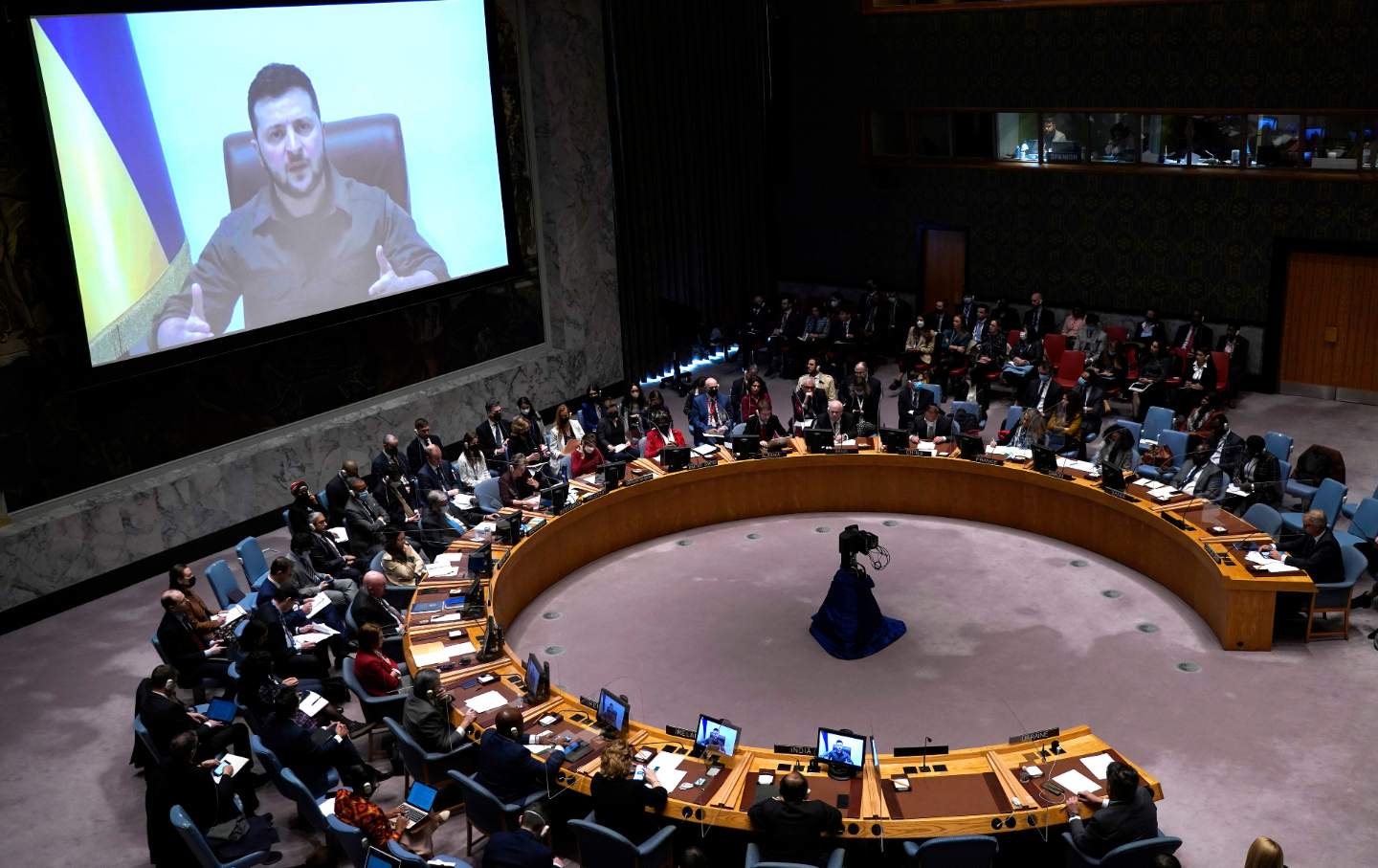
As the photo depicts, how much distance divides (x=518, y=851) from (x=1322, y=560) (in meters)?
6.91

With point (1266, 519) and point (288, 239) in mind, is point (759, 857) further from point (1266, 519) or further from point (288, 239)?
point (288, 239)

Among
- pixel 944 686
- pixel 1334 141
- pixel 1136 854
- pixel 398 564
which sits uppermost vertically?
pixel 1334 141

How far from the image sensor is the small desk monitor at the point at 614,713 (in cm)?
799

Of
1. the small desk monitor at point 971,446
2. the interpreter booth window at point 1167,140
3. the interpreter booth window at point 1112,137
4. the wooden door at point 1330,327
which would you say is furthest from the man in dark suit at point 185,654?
the wooden door at point 1330,327

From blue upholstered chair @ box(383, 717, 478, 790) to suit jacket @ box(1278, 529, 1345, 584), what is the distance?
6580mm

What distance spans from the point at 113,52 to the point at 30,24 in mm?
796

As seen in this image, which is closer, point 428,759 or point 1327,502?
point 428,759

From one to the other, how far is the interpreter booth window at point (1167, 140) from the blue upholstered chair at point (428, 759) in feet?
42.5

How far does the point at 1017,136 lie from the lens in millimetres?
18047

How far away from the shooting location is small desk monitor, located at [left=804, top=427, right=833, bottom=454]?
509 inches

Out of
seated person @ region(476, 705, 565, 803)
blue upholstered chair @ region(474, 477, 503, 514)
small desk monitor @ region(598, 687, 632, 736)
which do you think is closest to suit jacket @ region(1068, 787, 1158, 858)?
small desk monitor @ region(598, 687, 632, 736)

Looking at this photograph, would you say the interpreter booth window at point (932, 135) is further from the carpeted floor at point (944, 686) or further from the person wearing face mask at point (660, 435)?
the carpeted floor at point (944, 686)

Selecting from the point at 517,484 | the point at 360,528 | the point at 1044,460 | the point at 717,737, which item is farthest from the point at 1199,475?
the point at 360,528

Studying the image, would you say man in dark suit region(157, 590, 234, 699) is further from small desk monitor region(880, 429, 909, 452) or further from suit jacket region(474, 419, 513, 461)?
small desk monitor region(880, 429, 909, 452)
